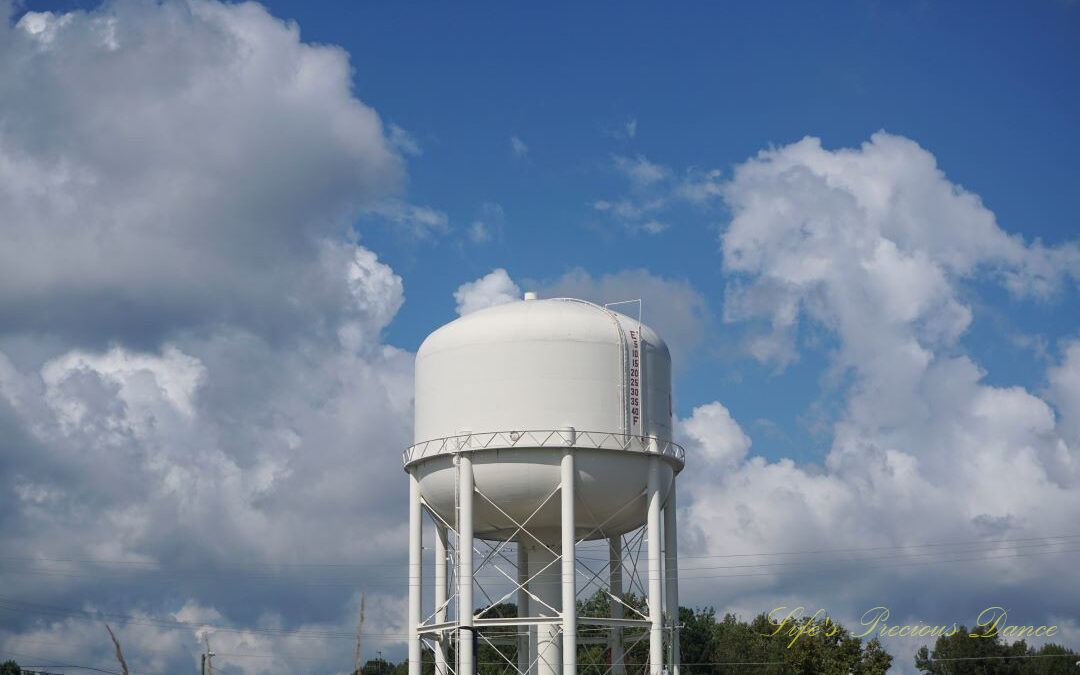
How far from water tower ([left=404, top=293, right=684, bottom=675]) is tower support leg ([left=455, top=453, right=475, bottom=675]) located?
0.04m

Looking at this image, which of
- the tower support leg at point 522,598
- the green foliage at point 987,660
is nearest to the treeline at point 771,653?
the green foliage at point 987,660

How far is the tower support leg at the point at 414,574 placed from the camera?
3827cm

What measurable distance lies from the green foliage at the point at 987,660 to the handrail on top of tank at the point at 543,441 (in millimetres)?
43598

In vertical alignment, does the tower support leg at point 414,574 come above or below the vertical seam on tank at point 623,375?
below

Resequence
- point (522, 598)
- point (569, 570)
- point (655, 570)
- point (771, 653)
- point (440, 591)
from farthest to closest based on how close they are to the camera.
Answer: point (771, 653) < point (522, 598) < point (440, 591) < point (655, 570) < point (569, 570)

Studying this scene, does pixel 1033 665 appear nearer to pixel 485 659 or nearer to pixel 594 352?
pixel 485 659

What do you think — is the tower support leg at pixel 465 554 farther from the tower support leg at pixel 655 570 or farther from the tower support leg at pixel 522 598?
the tower support leg at pixel 655 570

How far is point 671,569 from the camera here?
38.9m

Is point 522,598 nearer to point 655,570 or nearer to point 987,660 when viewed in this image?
point 655,570

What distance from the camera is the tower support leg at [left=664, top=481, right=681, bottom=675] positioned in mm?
37750

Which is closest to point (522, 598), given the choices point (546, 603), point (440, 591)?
point (546, 603)

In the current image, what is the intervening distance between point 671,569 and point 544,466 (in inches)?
208

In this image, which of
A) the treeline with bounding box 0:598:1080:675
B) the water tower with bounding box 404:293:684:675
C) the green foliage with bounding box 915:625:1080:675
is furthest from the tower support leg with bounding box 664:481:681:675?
the green foliage with bounding box 915:625:1080:675

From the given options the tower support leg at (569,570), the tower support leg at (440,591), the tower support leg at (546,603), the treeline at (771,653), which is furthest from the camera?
the treeline at (771,653)
